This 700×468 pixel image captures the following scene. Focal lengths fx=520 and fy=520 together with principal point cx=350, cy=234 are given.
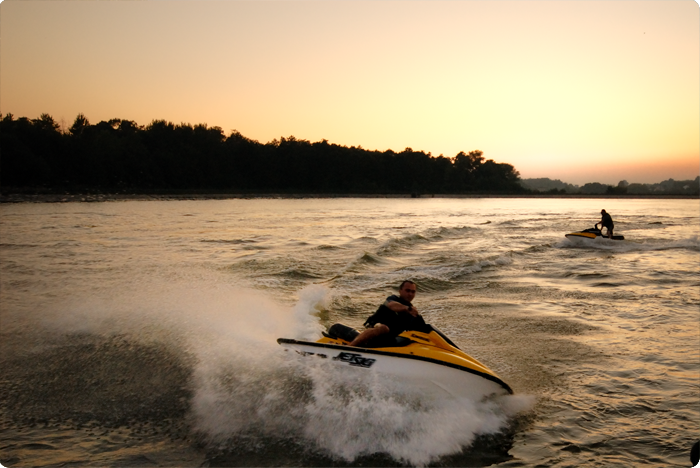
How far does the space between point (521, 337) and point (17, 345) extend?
32.4 feet

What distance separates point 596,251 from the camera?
25.6m

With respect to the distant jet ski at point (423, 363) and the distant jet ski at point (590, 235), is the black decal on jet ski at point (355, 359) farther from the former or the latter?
the distant jet ski at point (590, 235)

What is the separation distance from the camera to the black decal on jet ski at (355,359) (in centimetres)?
679

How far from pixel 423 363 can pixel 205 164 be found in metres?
120

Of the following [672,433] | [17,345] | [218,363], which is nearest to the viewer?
[672,433]

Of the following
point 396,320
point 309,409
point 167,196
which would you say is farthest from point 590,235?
point 167,196

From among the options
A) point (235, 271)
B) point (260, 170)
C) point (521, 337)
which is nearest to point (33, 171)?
point (260, 170)

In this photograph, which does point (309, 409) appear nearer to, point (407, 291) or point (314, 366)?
point (314, 366)

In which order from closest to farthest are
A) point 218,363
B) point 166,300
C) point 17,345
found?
point 218,363, point 17,345, point 166,300

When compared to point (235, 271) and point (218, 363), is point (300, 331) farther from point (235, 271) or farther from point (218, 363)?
point (235, 271)

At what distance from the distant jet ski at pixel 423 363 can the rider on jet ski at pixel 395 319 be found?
0.09m

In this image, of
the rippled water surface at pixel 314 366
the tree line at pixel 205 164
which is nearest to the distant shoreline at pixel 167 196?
the tree line at pixel 205 164

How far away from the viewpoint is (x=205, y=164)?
395 feet

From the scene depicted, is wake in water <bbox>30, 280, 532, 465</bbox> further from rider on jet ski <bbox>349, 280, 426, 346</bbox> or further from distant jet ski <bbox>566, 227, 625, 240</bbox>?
distant jet ski <bbox>566, 227, 625, 240</bbox>
